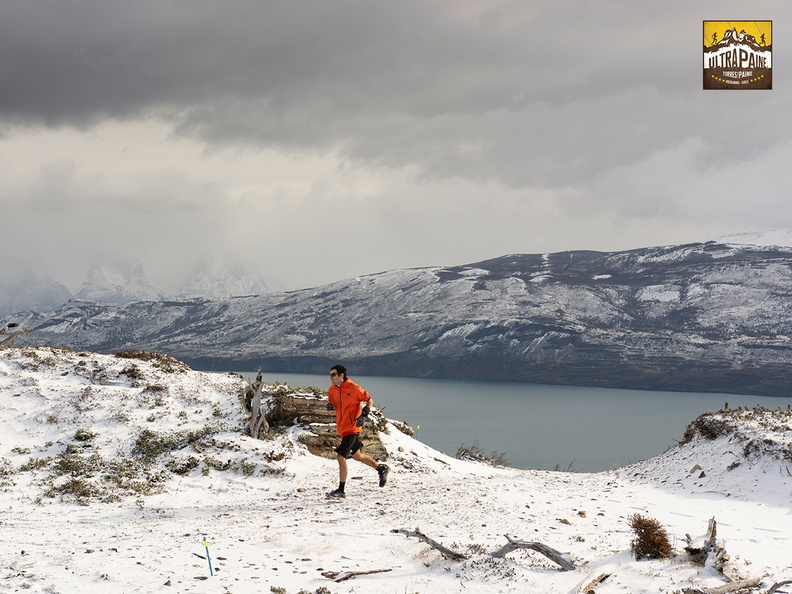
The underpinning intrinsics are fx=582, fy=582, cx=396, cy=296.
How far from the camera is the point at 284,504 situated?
45.4ft

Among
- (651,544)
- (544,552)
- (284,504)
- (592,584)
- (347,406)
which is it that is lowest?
(284,504)

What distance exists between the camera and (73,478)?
1537 cm

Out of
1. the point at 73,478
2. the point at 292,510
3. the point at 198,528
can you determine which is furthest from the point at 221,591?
the point at 73,478

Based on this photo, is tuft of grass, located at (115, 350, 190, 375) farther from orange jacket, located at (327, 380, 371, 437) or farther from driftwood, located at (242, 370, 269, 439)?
orange jacket, located at (327, 380, 371, 437)

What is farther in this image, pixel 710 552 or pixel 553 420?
pixel 553 420

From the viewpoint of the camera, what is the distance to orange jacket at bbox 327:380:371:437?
13484 millimetres

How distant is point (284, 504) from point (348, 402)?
2948 millimetres

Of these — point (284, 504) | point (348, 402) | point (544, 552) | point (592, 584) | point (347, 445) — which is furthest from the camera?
point (284, 504)

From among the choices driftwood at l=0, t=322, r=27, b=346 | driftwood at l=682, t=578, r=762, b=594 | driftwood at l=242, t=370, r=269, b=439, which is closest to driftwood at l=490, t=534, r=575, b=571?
driftwood at l=682, t=578, r=762, b=594

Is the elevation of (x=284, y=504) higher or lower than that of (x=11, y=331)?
lower

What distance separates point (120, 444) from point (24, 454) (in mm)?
2498

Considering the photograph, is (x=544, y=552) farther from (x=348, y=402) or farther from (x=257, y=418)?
(x=257, y=418)

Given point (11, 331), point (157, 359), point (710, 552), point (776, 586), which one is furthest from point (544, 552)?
point (11, 331)

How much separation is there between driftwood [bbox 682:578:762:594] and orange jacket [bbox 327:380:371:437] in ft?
25.8
